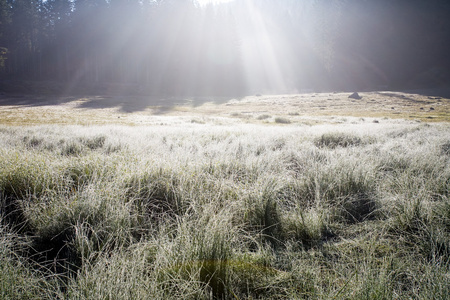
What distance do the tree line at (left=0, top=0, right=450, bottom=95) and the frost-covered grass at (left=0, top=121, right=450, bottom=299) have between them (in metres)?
55.3

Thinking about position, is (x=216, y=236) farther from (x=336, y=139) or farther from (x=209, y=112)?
(x=209, y=112)

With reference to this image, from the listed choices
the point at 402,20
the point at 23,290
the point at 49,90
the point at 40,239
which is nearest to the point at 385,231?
the point at 23,290

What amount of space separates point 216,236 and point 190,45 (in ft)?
226

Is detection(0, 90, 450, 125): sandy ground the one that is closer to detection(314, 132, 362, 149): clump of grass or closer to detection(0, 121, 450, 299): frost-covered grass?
detection(314, 132, 362, 149): clump of grass

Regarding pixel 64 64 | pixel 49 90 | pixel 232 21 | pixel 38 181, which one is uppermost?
pixel 232 21

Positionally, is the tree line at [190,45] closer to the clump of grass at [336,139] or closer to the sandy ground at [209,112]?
the sandy ground at [209,112]

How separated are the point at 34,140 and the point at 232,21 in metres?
66.8

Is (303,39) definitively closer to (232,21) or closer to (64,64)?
(232,21)

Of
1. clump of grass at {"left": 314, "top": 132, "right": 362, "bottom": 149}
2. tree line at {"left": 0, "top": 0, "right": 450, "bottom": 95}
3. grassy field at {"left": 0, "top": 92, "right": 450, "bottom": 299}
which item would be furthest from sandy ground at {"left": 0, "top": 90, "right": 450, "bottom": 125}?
tree line at {"left": 0, "top": 0, "right": 450, "bottom": 95}

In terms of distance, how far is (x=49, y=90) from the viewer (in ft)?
147

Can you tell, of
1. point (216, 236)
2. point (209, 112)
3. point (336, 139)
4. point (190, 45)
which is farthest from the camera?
point (190, 45)

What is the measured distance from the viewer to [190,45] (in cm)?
6375

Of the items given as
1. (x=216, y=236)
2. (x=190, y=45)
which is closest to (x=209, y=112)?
(x=216, y=236)

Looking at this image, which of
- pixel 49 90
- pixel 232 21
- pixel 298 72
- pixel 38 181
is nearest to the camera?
pixel 38 181
